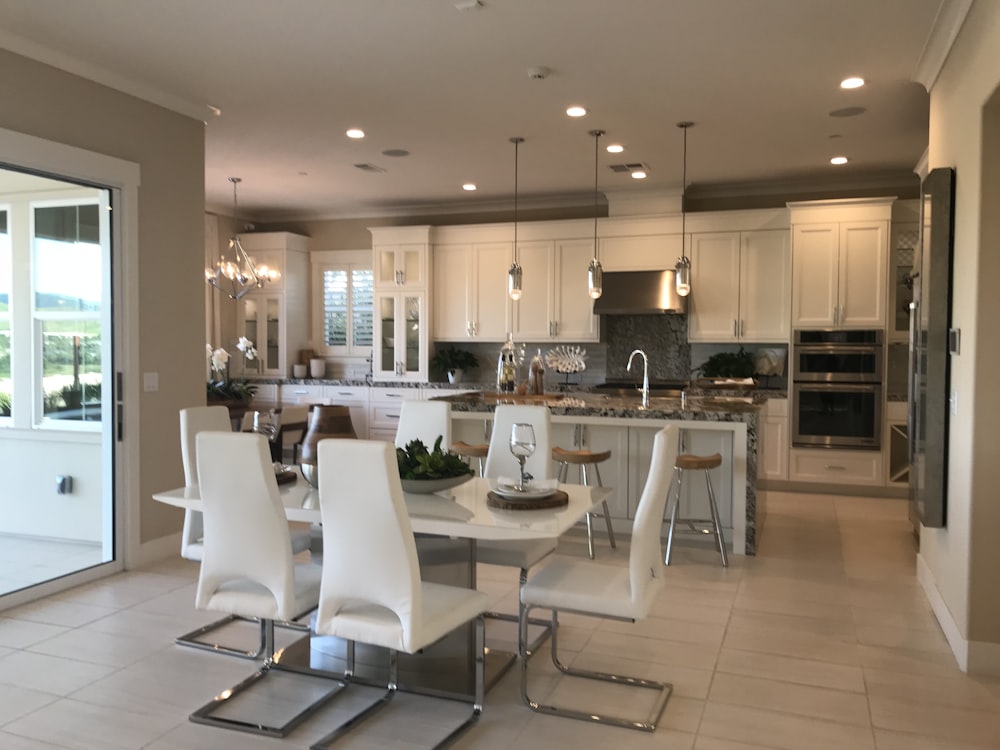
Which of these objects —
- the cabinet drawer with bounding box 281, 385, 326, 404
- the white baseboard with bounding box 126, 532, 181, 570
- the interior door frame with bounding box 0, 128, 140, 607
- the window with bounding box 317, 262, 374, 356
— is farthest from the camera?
the window with bounding box 317, 262, 374, 356

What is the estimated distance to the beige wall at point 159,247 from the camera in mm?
4324

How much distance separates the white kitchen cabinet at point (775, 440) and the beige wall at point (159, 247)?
4658 millimetres

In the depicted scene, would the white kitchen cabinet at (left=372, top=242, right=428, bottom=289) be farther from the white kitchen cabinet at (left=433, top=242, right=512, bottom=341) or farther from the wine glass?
the wine glass

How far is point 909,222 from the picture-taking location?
6859mm

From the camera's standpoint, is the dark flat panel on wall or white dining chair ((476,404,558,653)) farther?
the dark flat panel on wall

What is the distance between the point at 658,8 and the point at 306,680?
319 centimetres

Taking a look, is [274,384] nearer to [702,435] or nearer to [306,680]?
[702,435]

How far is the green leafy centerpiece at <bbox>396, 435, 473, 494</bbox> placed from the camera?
9.93ft

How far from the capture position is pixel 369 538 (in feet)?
8.02

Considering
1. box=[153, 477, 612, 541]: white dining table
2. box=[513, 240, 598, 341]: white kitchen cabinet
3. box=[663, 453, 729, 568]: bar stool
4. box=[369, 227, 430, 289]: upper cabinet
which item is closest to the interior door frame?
box=[153, 477, 612, 541]: white dining table

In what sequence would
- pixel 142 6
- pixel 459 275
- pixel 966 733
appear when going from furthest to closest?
pixel 459 275 < pixel 142 6 < pixel 966 733

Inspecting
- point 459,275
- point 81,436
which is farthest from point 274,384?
point 81,436

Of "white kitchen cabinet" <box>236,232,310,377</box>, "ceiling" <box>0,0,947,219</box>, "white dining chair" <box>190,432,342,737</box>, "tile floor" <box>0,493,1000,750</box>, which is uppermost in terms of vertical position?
"ceiling" <box>0,0,947,219</box>

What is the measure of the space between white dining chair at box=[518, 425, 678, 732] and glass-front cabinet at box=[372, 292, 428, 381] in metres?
5.44
